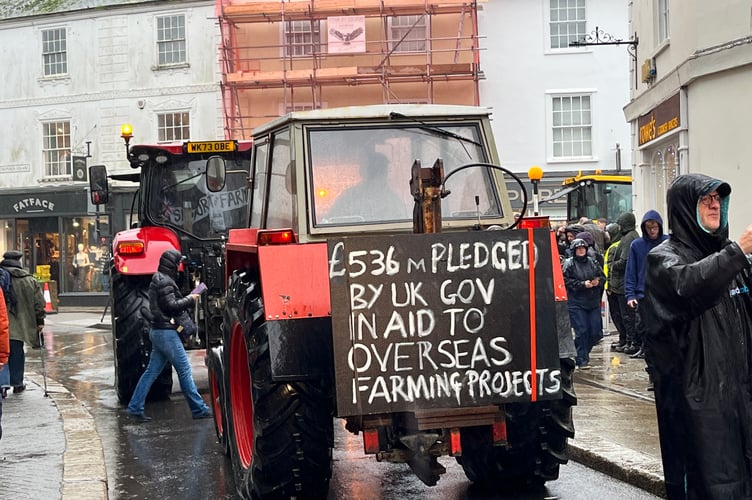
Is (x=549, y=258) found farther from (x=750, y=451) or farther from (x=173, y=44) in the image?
(x=173, y=44)

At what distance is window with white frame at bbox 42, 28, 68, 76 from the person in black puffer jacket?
23.1 m

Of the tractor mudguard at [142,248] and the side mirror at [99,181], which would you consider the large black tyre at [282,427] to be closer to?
the tractor mudguard at [142,248]

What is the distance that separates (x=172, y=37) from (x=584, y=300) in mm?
20933

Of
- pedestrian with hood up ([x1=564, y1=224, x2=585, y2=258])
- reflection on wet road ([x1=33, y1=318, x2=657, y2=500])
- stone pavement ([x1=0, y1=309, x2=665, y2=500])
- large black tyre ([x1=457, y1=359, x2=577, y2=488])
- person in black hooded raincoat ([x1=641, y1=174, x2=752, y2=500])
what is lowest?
reflection on wet road ([x1=33, y1=318, x2=657, y2=500])

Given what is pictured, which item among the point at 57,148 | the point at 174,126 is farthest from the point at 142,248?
the point at 57,148

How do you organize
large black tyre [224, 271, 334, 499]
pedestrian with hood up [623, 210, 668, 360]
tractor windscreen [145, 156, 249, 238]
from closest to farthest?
large black tyre [224, 271, 334, 499] < pedestrian with hood up [623, 210, 668, 360] < tractor windscreen [145, 156, 249, 238]

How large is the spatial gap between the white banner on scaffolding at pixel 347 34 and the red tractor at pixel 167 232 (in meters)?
18.6

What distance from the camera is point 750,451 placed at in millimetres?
4250

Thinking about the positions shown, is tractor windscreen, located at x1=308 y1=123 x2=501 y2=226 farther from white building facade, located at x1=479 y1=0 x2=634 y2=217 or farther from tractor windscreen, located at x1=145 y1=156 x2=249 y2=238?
white building facade, located at x1=479 y1=0 x2=634 y2=217

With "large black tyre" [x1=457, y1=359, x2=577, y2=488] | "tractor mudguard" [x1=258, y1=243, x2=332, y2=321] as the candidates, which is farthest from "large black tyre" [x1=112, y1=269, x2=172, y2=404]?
"tractor mudguard" [x1=258, y1=243, x2=332, y2=321]

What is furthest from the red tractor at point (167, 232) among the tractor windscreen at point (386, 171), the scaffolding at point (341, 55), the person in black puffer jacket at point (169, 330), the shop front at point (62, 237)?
the shop front at point (62, 237)

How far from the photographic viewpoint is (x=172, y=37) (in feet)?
98.8

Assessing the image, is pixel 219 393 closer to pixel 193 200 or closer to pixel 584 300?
pixel 193 200

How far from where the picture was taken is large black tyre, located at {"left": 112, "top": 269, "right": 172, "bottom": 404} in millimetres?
11141
